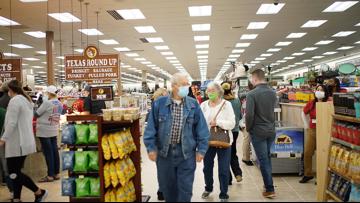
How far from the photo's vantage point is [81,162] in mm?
3994

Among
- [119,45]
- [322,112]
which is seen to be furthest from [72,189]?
[119,45]

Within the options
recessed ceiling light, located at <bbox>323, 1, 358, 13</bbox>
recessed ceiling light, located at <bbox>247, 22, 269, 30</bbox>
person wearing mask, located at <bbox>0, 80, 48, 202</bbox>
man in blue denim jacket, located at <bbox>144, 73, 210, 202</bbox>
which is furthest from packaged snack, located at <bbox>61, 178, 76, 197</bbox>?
recessed ceiling light, located at <bbox>247, 22, 269, 30</bbox>

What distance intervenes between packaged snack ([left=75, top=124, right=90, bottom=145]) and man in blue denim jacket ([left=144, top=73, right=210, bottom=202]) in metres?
0.97

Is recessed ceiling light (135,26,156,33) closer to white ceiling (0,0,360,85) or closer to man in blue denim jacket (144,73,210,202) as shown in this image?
white ceiling (0,0,360,85)

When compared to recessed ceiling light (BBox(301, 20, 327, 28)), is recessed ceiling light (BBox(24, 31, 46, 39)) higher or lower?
lower

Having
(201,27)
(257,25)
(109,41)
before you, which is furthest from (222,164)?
(109,41)

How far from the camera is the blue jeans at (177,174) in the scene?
3326mm

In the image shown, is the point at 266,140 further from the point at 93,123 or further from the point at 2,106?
the point at 2,106

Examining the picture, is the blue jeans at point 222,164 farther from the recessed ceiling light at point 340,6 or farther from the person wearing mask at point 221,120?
the recessed ceiling light at point 340,6

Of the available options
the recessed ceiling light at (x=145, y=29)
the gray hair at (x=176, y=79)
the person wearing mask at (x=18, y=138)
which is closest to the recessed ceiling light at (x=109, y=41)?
the recessed ceiling light at (x=145, y=29)

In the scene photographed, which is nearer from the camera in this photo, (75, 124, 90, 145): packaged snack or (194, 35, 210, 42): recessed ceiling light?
(75, 124, 90, 145): packaged snack

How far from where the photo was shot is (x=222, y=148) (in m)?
4.53

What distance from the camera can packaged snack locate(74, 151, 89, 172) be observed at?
13.1ft

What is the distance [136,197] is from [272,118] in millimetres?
1989
